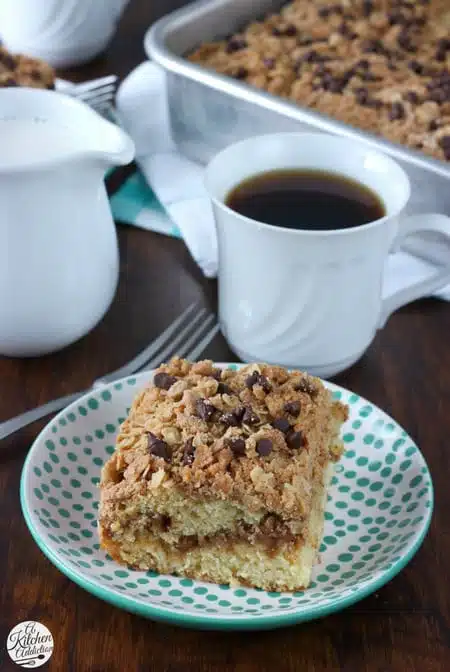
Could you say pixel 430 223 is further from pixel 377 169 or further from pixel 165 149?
pixel 165 149

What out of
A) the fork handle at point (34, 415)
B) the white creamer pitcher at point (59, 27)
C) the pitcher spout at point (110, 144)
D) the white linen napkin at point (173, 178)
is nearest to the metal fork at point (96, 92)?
the white linen napkin at point (173, 178)

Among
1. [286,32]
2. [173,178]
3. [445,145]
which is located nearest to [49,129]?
[173,178]

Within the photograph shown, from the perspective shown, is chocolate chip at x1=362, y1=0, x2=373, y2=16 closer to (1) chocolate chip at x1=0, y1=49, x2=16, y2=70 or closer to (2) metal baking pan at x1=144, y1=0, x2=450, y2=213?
(2) metal baking pan at x1=144, y1=0, x2=450, y2=213

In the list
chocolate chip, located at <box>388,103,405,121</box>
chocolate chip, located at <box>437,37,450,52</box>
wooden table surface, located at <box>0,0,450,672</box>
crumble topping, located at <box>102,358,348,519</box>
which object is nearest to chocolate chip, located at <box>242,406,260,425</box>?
crumble topping, located at <box>102,358,348,519</box>

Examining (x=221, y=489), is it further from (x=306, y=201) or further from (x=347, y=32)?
(x=347, y=32)

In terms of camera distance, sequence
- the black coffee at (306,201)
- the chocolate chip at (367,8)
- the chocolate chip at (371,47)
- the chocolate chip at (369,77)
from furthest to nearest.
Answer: the chocolate chip at (367,8) → the chocolate chip at (371,47) → the chocolate chip at (369,77) → the black coffee at (306,201)

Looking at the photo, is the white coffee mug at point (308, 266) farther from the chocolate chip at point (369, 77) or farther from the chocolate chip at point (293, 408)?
the chocolate chip at point (369, 77)
